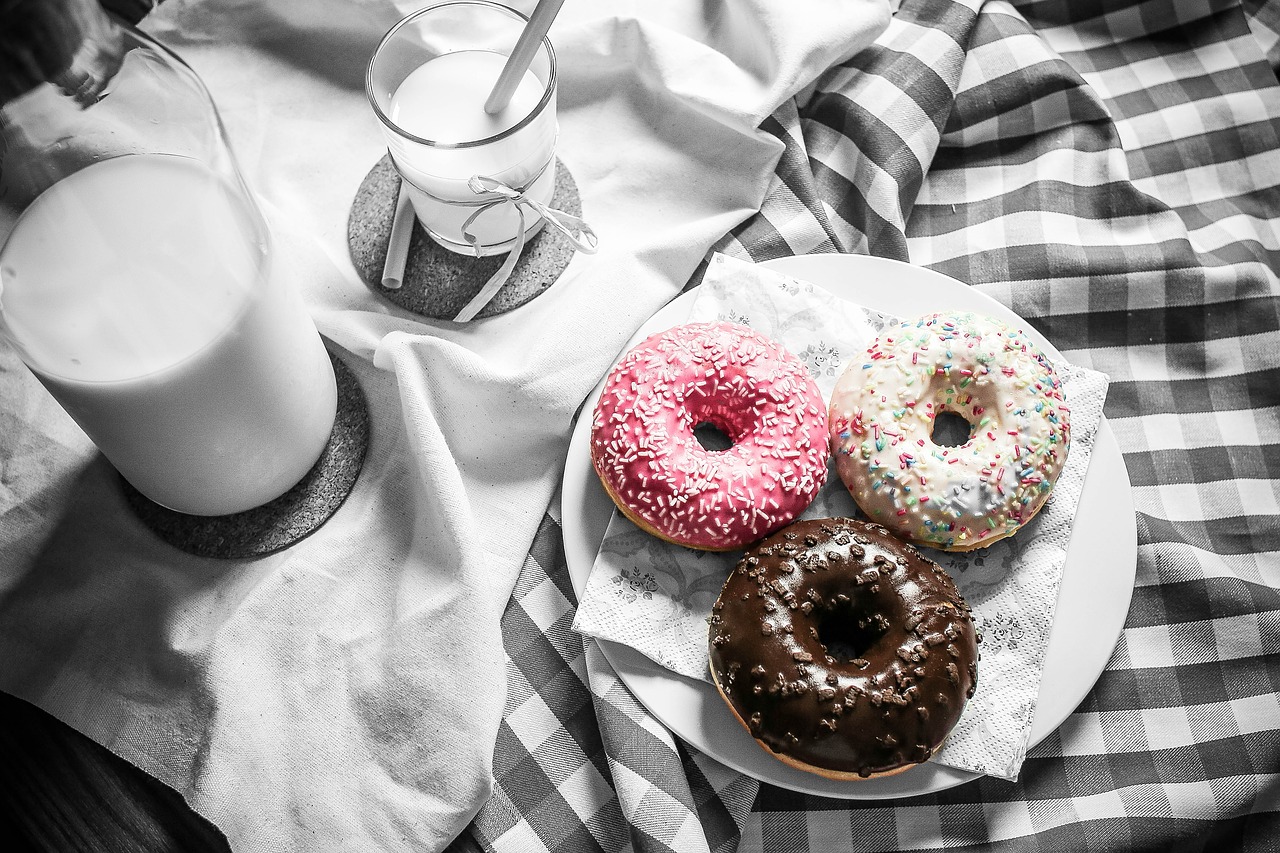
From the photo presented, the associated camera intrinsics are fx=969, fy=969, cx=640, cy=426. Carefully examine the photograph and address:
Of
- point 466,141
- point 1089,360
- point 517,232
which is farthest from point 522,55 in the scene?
point 1089,360

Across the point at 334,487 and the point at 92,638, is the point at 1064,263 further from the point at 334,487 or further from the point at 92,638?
the point at 92,638

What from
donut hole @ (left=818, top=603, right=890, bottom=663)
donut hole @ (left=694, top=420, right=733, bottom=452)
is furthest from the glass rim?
donut hole @ (left=818, top=603, right=890, bottom=663)

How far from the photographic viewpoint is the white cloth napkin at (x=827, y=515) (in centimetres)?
111

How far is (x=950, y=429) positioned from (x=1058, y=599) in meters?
0.25

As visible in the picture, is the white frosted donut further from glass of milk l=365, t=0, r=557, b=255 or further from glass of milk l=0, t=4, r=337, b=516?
glass of milk l=0, t=4, r=337, b=516

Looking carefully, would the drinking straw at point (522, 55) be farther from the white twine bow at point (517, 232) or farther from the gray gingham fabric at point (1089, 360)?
the gray gingham fabric at point (1089, 360)

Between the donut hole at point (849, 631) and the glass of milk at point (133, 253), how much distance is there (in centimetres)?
69

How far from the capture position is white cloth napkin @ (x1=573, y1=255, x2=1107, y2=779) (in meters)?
1.11

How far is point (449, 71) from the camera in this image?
4.13ft

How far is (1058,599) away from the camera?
3.84ft

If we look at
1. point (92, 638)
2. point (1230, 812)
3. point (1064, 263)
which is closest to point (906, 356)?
point (1064, 263)

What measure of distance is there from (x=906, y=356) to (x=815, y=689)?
1.39 feet

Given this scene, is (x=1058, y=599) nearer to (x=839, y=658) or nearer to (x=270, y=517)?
(x=839, y=658)

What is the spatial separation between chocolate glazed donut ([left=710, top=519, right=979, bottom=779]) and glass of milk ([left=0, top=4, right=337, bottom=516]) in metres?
0.59
